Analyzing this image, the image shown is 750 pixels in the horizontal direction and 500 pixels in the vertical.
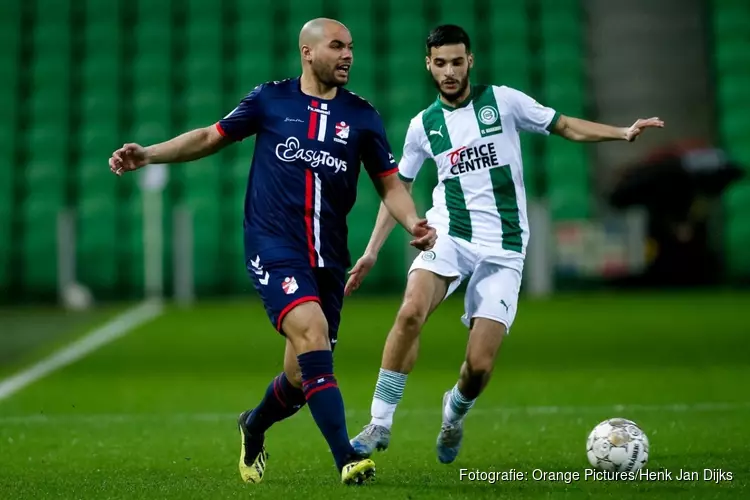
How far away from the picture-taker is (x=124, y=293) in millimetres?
19562

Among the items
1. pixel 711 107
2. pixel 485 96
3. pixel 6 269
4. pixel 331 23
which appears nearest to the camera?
pixel 331 23

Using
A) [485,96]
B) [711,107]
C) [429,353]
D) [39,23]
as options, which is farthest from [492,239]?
[39,23]

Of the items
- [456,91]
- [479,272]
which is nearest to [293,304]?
[479,272]

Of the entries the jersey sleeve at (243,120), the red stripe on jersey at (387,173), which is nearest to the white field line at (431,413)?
the red stripe on jersey at (387,173)

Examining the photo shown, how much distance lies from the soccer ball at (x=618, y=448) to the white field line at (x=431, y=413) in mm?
2788

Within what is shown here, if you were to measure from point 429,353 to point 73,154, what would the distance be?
1064cm

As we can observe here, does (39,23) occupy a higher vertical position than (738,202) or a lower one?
higher

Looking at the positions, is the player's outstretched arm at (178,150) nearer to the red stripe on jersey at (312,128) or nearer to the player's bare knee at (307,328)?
the red stripe on jersey at (312,128)

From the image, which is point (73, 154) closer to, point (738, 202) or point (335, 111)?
point (738, 202)

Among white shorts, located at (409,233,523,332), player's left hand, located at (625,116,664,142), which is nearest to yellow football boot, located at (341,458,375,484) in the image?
white shorts, located at (409,233,523,332)

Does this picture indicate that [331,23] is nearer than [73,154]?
Yes

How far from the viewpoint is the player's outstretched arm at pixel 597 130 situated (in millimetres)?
6551

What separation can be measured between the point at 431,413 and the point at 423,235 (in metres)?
3.84

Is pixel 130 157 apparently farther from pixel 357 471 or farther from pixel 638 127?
pixel 638 127
